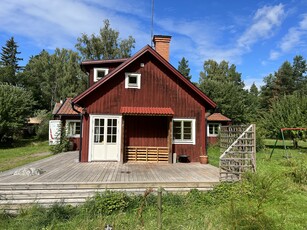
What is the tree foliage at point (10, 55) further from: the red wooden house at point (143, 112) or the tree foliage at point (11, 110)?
the red wooden house at point (143, 112)

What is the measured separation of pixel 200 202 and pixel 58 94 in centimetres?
3786

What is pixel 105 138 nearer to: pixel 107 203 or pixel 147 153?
pixel 147 153

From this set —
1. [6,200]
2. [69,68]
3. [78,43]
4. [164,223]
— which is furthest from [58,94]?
[164,223]

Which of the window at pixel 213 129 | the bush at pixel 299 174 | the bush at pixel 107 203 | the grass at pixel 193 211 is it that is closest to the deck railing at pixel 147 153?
the grass at pixel 193 211

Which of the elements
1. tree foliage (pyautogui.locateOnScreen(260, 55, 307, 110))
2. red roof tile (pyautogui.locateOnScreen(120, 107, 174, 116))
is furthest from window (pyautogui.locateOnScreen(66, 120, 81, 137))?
tree foliage (pyautogui.locateOnScreen(260, 55, 307, 110))

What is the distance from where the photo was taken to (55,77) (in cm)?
3972

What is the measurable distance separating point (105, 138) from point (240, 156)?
6187mm

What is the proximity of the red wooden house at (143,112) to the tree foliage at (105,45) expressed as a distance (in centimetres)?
1966

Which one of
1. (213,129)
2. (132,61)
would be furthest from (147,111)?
(213,129)

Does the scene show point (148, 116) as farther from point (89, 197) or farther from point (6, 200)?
point (6, 200)

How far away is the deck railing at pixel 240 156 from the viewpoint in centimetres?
736

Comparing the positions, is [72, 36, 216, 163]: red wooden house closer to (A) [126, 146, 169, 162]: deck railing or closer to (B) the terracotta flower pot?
(A) [126, 146, 169, 162]: deck railing

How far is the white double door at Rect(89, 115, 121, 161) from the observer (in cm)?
1121

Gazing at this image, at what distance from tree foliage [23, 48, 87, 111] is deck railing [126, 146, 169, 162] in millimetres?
24161
